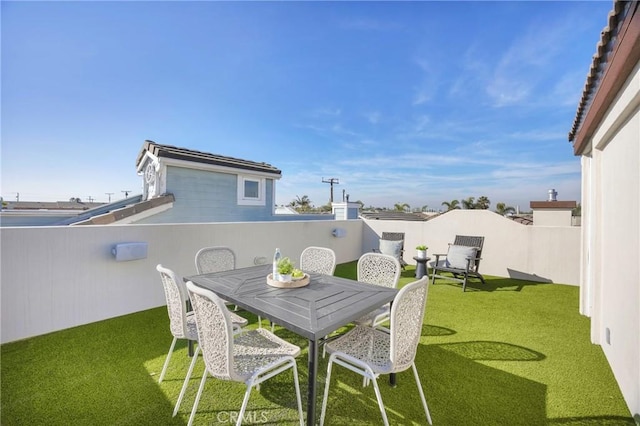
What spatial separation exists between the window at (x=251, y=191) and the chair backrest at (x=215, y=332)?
6.71m

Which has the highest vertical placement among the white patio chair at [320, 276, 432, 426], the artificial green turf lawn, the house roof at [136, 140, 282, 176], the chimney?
the house roof at [136, 140, 282, 176]

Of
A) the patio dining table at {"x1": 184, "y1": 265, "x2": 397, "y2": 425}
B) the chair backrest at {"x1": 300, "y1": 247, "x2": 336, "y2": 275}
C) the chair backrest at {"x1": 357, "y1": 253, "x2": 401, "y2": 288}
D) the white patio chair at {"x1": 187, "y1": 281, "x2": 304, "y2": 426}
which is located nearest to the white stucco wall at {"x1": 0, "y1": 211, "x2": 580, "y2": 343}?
the patio dining table at {"x1": 184, "y1": 265, "x2": 397, "y2": 425}

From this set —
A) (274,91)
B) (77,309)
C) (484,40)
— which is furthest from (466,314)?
(274,91)

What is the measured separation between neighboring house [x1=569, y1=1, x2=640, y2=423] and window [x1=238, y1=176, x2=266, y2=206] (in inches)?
293

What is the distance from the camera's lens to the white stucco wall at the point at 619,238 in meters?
1.85

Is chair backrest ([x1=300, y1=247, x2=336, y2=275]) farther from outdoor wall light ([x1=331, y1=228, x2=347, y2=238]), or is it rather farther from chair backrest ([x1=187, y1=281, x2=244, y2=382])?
outdoor wall light ([x1=331, y1=228, x2=347, y2=238])

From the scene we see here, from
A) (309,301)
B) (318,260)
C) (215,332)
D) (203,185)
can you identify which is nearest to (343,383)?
(309,301)

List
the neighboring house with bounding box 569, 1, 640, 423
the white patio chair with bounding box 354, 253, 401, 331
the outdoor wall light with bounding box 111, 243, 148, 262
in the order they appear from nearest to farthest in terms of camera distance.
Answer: the neighboring house with bounding box 569, 1, 640, 423
the white patio chair with bounding box 354, 253, 401, 331
the outdoor wall light with bounding box 111, 243, 148, 262

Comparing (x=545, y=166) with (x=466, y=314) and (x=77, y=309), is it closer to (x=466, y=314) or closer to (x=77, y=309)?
Answer: (x=466, y=314)

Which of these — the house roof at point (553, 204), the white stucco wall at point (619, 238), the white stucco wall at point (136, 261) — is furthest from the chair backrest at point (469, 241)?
the house roof at point (553, 204)

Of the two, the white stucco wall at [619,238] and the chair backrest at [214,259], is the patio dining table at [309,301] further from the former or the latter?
the white stucco wall at [619,238]

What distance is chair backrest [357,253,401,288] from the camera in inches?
115

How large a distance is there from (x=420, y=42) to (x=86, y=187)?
1264cm

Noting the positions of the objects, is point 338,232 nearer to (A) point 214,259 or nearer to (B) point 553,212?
(A) point 214,259
